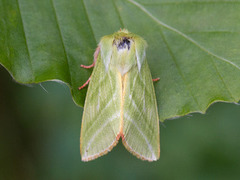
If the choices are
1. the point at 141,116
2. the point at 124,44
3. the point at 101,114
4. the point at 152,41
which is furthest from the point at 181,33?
the point at 101,114

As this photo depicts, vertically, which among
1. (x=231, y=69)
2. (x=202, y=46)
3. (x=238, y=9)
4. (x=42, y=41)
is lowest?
(x=231, y=69)

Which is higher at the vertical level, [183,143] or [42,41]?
[42,41]

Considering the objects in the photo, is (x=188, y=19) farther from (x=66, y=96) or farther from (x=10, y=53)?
(x=66, y=96)

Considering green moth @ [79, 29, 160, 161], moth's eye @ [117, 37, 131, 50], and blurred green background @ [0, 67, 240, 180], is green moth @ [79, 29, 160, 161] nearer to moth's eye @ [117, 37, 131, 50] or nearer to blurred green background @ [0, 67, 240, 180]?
moth's eye @ [117, 37, 131, 50]

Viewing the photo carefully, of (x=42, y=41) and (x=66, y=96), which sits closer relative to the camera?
(x=42, y=41)

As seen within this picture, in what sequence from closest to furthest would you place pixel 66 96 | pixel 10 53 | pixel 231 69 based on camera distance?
pixel 10 53 < pixel 231 69 < pixel 66 96

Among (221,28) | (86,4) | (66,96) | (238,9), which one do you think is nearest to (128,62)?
(86,4)
